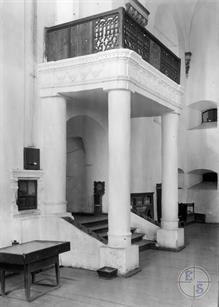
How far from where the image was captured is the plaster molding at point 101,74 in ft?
28.1

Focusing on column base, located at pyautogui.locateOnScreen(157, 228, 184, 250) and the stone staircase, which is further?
column base, located at pyautogui.locateOnScreen(157, 228, 184, 250)

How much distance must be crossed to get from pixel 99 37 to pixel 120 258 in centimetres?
501

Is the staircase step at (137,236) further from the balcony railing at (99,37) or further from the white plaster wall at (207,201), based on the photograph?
the white plaster wall at (207,201)

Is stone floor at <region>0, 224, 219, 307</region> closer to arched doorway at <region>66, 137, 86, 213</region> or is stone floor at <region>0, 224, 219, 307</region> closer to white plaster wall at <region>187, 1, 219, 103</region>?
arched doorway at <region>66, 137, 86, 213</region>

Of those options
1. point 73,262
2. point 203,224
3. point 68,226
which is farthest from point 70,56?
point 203,224

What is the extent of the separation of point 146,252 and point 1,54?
6.54 meters

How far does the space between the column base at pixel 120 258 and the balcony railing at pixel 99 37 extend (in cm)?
450

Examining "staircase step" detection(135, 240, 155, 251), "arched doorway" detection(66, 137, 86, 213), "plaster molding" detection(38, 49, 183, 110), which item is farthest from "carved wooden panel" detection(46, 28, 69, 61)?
"staircase step" detection(135, 240, 155, 251)

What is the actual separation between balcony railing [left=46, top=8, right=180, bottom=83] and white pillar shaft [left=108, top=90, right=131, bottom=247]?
1203mm

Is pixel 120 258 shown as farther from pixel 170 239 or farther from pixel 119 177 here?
pixel 170 239

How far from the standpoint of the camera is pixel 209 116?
1923cm

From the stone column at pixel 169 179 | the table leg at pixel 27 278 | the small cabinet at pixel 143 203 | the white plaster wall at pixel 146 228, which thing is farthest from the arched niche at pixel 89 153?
the table leg at pixel 27 278

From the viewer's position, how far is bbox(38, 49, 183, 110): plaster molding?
8562mm

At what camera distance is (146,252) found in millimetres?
10977
